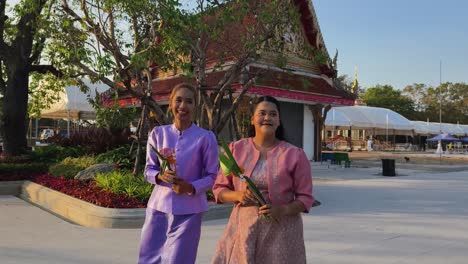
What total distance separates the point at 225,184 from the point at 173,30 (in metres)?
6.53

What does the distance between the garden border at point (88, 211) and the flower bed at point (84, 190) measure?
0.20 metres

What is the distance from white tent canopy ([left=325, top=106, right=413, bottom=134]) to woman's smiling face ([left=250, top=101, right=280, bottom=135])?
105ft

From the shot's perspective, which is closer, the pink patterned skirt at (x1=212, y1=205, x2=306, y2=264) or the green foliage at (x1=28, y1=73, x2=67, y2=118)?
the pink patterned skirt at (x1=212, y1=205, x2=306, y2=264)

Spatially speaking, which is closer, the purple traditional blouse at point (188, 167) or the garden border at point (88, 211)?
the purple traditional blouse at point (188, 167)

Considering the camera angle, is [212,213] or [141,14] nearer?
[212,213]

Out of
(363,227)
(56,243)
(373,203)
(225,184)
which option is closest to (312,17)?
(373,203)

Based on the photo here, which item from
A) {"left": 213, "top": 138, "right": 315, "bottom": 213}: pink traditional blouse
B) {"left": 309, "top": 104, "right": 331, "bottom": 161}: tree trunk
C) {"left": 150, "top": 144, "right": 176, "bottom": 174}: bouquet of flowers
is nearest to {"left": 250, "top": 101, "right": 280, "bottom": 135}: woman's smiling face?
{"left": 213, "top": 138, "right": 315, "bottom": 213}: pink traditional blouse

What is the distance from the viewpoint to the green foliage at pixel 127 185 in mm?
8250

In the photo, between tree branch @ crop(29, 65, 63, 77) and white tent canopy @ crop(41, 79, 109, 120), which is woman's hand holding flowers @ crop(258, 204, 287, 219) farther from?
white tent canopy @ crop(41, 79, 109, 120)

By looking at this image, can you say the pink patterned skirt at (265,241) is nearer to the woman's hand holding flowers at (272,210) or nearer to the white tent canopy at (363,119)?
the woman's hand holding flowers at (272,210)

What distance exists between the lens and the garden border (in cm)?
731

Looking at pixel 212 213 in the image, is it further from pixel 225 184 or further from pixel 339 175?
pixel 339 175

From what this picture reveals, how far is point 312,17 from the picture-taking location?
735 inches

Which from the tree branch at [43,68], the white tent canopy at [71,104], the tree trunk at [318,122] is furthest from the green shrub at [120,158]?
the tree trunk at [318,122]
